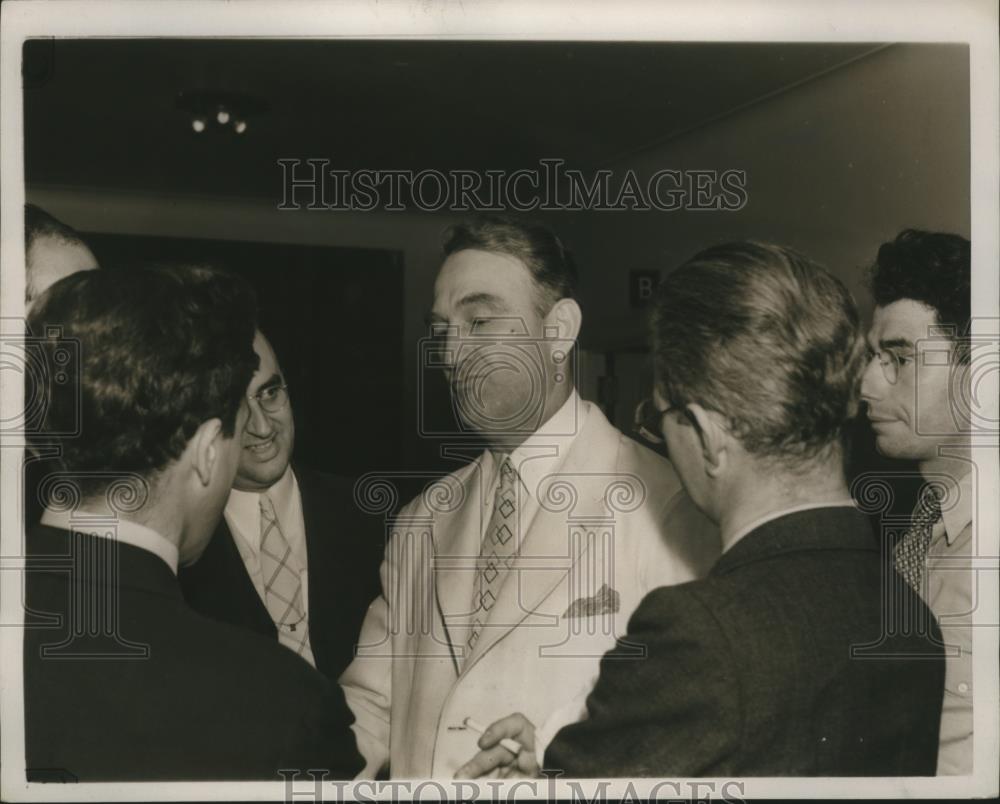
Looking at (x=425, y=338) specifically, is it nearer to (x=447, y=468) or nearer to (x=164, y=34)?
(x=447, y=468)

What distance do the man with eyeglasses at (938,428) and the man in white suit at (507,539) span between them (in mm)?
324

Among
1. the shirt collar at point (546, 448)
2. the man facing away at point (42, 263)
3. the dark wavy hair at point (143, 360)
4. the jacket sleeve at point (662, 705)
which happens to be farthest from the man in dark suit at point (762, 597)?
the man facing away at point (42, 263)

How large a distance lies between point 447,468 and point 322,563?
22cm

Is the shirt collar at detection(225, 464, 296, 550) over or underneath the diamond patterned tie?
over

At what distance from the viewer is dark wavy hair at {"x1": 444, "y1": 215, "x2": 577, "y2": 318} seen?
50.6 inches

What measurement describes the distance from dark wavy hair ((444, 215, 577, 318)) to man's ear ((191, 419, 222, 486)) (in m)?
0.39

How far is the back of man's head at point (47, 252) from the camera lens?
128cm

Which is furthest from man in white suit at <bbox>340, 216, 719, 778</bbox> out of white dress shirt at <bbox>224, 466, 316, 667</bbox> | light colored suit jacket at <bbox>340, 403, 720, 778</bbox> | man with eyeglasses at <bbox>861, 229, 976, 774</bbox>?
man with eyeglasses at <bbox>861, 229, 976, 774</bbox>

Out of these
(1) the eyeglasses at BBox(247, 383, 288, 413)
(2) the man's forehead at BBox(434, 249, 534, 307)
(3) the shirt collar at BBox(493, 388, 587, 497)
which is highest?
(2) the man's forehead at BBox(434, 249, 534, 307)

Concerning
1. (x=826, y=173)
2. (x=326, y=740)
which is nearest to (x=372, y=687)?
(x=326, y=740)

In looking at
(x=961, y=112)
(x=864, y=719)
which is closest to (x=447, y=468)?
(x=864, y=719)

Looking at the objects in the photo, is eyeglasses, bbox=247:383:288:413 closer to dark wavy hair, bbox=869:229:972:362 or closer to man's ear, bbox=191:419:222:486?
man's ear, bbox=191:419:222:486

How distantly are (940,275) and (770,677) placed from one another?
1.96 ft

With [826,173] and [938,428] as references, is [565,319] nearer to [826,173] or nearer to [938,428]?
[826,173]
